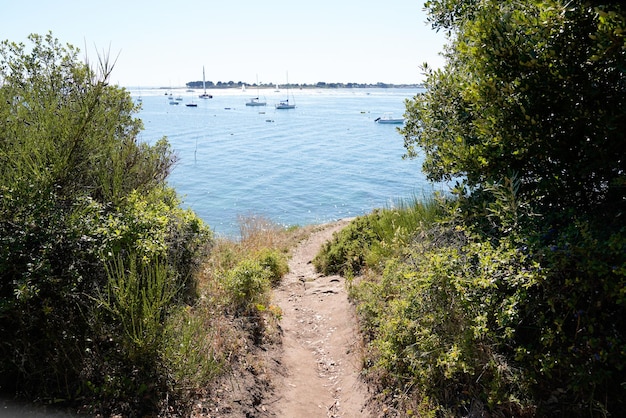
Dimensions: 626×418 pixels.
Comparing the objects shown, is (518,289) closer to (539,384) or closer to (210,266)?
(539,384)

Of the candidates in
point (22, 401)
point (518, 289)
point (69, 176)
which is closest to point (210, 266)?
point (69, 176)

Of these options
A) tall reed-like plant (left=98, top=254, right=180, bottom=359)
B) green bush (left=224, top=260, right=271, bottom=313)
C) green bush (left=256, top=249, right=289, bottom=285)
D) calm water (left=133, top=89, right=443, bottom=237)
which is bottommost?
calm water (left=133, top=89, right=443, bottom=237)

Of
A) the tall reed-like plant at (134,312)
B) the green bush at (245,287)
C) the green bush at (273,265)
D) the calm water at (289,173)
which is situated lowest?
A: the calm water at (289,173)

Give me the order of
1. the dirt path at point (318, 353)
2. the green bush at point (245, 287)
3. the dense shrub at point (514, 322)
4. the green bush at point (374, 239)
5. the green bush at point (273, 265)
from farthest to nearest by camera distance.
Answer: the green bush at point (273, 265), the green bush at point (374, 239), the green bush at point (245, 287), the dirt path at point (318, 353), the dense shrub at point (514, 322)

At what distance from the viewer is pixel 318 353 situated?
22.6ft

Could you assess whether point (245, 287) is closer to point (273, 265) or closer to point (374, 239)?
point (273, 265)

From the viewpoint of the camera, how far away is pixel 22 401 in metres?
3.80

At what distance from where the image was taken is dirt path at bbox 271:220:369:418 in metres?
5.41

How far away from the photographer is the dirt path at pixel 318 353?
5414mm

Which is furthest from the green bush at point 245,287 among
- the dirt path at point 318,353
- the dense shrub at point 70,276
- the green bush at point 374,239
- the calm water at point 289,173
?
the calm water at point 289,173

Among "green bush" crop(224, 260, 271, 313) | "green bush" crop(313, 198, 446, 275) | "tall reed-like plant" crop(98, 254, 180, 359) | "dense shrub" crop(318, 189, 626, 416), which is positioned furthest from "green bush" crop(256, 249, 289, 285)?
"tall reed-like plant" crop(98, 254, 180, 359)

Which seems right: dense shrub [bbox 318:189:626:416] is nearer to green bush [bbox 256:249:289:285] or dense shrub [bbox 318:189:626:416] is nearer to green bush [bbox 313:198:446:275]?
green bush [bbox 313:198:446:275]

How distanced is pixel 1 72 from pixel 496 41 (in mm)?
8018

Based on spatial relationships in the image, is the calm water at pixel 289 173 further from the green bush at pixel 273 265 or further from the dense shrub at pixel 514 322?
the dense shrub at pixel 514 322
